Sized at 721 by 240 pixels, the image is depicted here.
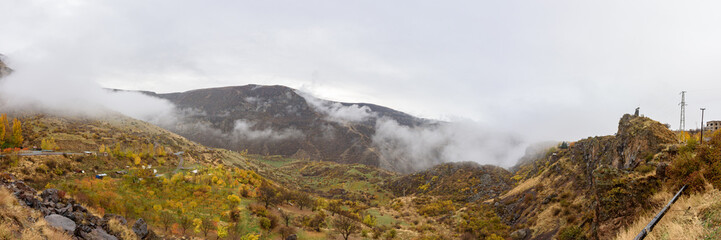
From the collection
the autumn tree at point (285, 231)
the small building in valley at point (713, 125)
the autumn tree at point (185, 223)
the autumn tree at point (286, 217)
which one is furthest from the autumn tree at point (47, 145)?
the small building in valley at point (713, 125)

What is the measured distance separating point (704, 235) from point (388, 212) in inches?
2436

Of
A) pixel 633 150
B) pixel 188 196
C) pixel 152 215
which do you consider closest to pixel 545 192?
pixel 633 150

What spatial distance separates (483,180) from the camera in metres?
82.7

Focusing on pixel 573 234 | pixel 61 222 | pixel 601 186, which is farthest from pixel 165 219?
pixel 601 186

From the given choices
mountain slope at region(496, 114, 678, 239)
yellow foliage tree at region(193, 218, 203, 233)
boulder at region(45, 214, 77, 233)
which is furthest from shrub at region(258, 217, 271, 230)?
mountain slope at region(496, 114, 678, 239)

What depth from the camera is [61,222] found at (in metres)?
15.4

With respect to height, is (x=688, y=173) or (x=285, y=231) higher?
(x=688, y=173)

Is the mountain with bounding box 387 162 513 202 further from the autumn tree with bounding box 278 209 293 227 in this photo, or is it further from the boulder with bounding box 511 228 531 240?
the autumn tree with bounding box 278 209 293 227

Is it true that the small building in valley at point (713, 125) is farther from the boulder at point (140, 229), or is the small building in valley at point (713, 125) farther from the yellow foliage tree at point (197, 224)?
the boulder at point (140, 229)

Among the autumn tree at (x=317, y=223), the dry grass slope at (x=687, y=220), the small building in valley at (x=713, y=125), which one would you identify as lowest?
the autumn tree at (x=317, y=223)

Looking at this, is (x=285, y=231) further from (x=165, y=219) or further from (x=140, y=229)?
(x=140, y=229)

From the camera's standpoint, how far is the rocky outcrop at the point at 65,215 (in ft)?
50.6

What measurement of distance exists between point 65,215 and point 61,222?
2.29 meters

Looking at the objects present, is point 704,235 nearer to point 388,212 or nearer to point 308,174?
point 388,212
